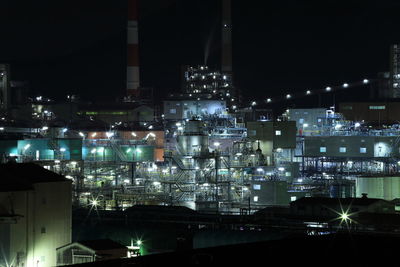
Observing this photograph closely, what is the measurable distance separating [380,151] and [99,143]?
36.6 feet

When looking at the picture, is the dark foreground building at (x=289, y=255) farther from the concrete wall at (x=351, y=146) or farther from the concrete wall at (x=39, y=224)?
the concrete wall at (x=351, y=146)

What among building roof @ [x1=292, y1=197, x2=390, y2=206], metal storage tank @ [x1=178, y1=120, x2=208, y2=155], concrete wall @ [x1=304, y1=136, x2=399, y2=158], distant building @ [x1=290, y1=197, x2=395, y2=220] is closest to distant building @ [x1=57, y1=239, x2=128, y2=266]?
distant building @ [x1=290, y1=197, x2=395, y2=220]

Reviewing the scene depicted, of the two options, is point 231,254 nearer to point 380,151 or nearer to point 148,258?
point 148,258

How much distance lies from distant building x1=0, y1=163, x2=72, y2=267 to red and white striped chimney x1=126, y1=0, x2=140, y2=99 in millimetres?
33217

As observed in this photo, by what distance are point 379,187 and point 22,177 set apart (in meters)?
13.6

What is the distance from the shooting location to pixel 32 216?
15.5 m

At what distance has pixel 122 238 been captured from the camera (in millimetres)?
18109

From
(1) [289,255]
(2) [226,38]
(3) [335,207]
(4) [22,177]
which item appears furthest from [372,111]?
(1) [289,255]

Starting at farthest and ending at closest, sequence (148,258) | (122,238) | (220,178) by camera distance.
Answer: (220,178), (122,238), (148,258)

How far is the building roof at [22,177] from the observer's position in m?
15.4

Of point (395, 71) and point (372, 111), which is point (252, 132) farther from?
point (395, 71)

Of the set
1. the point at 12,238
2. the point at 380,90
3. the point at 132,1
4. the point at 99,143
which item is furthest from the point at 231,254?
the point at 380,90

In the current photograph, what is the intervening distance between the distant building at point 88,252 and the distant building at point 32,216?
499 millimetres

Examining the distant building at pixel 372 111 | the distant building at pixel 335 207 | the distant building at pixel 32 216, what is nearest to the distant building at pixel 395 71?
the distant building at pixel 372 111
